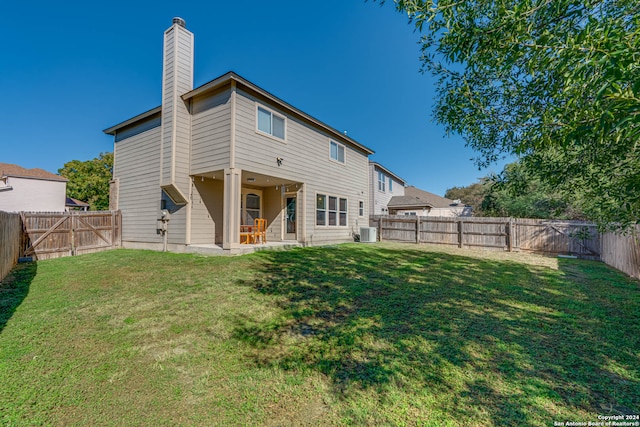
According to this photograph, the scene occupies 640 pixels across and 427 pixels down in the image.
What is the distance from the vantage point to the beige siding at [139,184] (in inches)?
396

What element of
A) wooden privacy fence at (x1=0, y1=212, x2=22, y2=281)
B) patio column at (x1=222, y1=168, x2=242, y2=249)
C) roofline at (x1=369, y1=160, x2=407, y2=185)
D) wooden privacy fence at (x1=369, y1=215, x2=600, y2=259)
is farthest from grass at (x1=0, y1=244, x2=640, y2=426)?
roofline at (x1=369, y1=160, x2=407, y2=185)

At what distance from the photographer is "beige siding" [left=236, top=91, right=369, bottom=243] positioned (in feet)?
28.6

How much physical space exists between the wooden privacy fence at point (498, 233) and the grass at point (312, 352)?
19.7 ft

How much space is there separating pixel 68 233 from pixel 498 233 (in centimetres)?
1705

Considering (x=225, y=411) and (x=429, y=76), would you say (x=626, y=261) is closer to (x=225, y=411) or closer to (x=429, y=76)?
(x=429, y=76)

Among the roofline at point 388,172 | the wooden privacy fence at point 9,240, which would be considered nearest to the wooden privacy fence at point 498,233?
the roofline at point 388,172

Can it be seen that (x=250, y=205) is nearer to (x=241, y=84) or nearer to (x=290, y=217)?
(x=290, y=217)

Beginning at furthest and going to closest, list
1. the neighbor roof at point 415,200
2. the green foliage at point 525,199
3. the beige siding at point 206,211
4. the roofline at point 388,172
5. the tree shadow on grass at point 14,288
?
the neighbor roof at point 415,200, the roofline at point 388,172, the beige siding at point 206,211, the green foliage at point 525,199, the tree shadow on grass at point 14,288

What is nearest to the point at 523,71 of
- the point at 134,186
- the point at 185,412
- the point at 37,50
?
the point at 185,412

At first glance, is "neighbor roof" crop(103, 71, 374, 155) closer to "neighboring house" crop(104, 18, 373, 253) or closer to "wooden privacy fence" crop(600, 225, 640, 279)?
"neighboring house" crop(104, 18, 373, 253)

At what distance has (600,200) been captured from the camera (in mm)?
3367

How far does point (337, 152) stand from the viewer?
13508 millimetres

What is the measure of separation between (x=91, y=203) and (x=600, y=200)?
131 feet

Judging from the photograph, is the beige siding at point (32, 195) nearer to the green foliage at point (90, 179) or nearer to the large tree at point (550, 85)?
the green foliage at point (90, 179)
